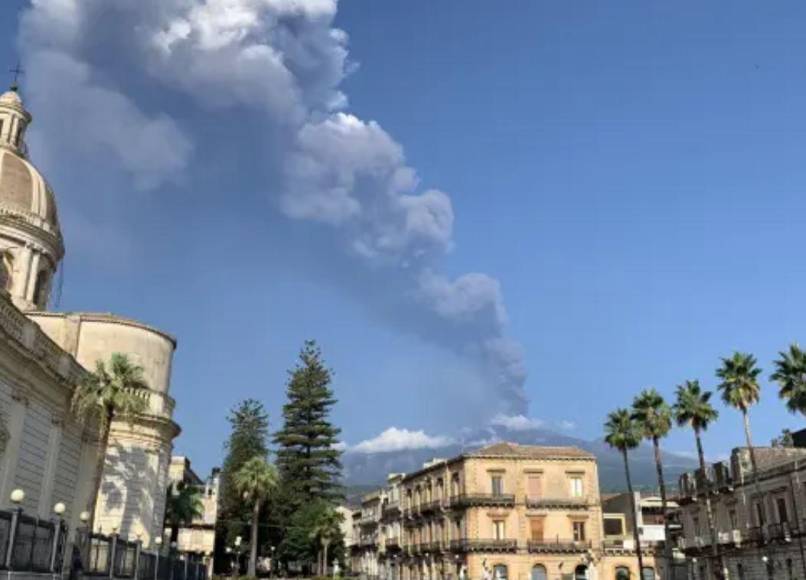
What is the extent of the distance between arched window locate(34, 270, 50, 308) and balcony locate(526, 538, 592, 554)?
→ 4005 cm

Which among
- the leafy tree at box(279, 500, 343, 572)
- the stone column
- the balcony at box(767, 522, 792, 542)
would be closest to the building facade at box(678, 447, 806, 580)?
the balcony at box(767, 522, 792, 542)

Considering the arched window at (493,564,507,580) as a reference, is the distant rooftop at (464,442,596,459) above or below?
above

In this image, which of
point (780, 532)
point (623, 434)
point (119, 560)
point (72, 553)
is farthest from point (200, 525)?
point (72, 553)

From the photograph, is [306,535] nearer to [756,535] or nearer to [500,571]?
[500,571]

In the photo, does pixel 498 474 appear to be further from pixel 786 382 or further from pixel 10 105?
pixel 10 105

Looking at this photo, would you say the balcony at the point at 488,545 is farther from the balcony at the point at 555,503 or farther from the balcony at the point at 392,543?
the balcony at the point at 392,543

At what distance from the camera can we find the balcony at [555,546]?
64.8 meters

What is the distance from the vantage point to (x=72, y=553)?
19.7 metres

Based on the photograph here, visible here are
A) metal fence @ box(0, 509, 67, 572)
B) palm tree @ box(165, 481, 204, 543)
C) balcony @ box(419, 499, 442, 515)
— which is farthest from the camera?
balcony @ box(419, 499, 442, 515)

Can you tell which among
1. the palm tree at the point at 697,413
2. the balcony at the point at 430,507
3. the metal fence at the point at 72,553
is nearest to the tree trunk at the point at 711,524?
the palm tree at the point at 697,413

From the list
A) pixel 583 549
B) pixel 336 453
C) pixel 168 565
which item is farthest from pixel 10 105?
pixel 583 549

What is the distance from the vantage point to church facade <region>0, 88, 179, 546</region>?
1200 inches

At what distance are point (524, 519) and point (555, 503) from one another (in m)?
2.85

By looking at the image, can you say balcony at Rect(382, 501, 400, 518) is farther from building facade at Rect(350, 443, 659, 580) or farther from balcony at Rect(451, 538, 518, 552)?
balcony at Rect(451, 538, 518, 552)
